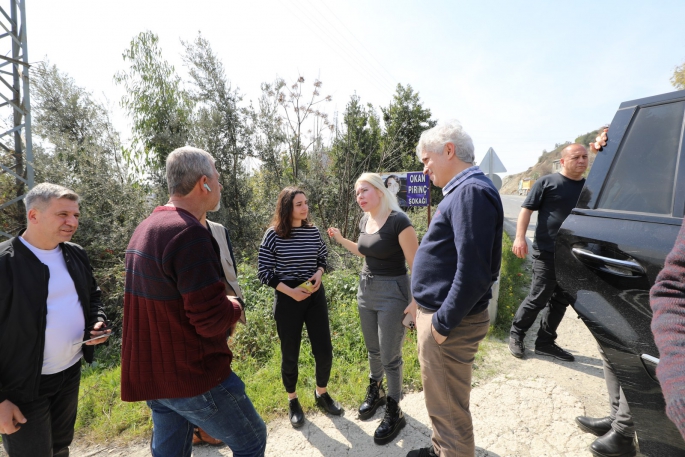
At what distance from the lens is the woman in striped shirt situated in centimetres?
281

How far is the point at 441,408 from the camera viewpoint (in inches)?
73.9

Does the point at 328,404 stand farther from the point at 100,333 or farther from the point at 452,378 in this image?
the point at 100,333

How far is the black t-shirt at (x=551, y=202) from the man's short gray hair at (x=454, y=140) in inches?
81.0

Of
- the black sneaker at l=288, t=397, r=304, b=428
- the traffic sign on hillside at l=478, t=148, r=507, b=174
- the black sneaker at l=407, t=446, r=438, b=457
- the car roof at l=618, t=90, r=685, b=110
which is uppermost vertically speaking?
the traffic sign on hillside at l=478, t=148, r=507, b=174

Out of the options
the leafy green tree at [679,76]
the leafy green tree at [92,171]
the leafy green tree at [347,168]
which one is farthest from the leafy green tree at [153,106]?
the leafy green tree at [679,76]

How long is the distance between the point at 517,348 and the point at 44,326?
4.14 meters

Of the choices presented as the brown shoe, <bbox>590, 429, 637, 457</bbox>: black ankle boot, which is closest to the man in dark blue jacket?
<bbox>590, 429, 637, 457</bbox>: black ankle boot

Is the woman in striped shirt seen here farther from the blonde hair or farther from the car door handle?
the car door handle

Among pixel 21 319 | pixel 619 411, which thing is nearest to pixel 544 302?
pixel 619 411

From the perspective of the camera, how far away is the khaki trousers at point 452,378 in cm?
184

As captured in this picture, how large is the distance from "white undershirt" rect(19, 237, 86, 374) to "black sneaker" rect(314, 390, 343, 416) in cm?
189

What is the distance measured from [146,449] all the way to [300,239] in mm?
2192

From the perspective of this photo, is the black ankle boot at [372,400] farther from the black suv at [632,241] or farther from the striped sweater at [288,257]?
the black suv at [632,241]

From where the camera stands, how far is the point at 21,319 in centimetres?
182
